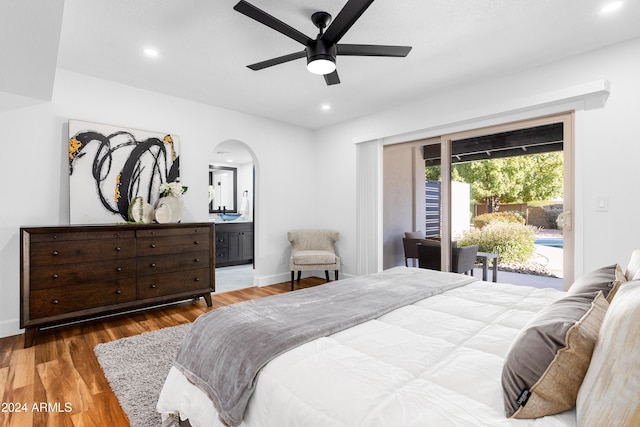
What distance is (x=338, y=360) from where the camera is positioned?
3.77 ft

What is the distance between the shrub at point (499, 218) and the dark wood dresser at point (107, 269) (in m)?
3.16

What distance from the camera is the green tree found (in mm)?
3242

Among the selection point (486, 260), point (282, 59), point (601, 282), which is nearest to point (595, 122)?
point (486, 260)

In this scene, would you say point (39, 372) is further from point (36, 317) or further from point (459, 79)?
point (459, 79)

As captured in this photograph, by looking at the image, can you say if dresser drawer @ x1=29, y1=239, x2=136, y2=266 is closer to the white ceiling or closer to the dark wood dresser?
the dark wood dresser

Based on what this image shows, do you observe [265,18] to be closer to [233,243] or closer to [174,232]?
[174,232]

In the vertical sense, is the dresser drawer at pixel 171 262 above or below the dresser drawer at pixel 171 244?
below

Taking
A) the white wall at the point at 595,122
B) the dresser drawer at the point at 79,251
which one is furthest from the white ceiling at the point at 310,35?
the dresser drawer at the point at 79,251

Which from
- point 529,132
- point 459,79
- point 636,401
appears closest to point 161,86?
point 459,79

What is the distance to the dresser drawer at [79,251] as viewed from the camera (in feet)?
8.91

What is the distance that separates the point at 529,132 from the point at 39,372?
15.5ft

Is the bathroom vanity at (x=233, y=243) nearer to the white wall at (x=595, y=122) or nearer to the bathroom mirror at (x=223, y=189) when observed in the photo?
the bathroom mirror at (x=223, y=189)

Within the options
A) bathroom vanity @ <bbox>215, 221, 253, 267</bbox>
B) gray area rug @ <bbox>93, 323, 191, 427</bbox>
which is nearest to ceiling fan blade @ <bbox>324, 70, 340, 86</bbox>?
gray area rug @ <bbox>93, 323, 191, 427</bbox>

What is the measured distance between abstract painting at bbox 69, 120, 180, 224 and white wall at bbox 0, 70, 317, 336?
11 cm
